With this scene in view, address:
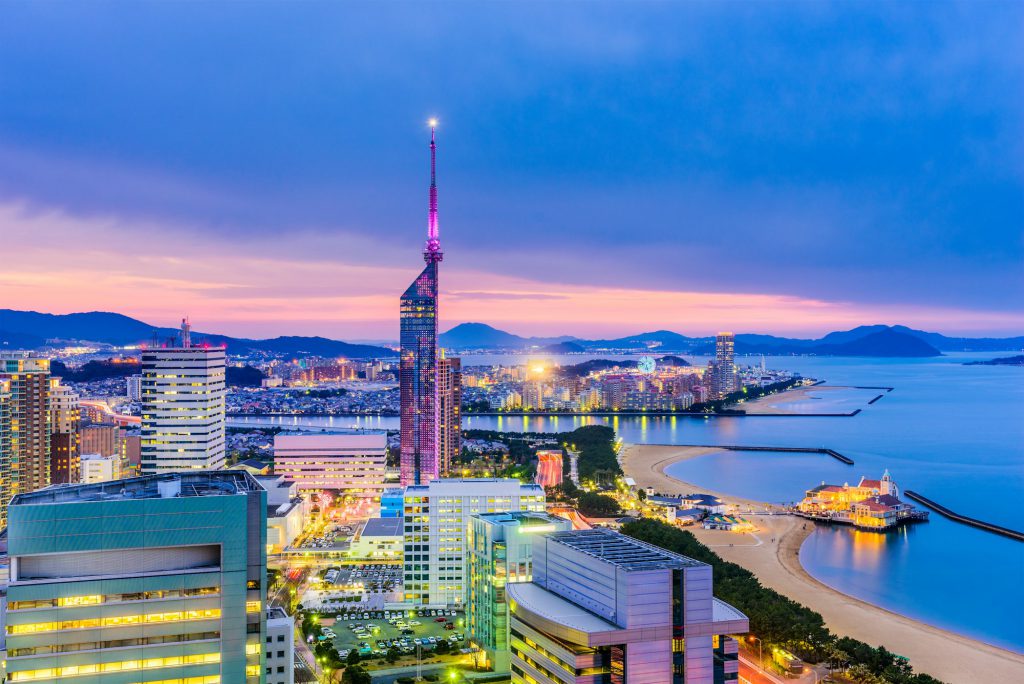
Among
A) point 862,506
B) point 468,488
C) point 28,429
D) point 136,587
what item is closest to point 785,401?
point 862,506

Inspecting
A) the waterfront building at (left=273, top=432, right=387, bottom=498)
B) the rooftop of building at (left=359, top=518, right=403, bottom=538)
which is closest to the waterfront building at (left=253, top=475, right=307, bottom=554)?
the rooftop of building at (left=359, top=518, right=403, bottom=538)

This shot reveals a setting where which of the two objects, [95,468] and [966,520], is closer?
[966,520]

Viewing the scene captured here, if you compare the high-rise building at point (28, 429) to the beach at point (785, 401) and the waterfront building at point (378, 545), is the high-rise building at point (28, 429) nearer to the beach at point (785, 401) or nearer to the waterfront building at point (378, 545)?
the waterfront building at point (378, 545)

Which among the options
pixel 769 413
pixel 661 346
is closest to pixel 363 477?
pixel 769 413

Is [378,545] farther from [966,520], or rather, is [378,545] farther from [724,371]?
[724,371]

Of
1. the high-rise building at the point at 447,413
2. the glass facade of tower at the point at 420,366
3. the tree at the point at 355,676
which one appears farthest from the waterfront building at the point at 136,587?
the high-rise building at the point at 447,413

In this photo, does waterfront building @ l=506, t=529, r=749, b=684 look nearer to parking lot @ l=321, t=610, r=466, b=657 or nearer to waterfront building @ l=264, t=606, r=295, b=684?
waterfront building @ l=264, t=606, r=295, b=684

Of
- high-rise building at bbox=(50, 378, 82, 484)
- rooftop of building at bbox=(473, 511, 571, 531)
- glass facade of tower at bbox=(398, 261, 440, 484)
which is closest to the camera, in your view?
rooftop of building at bbox=(473, 511, 571, 531)
